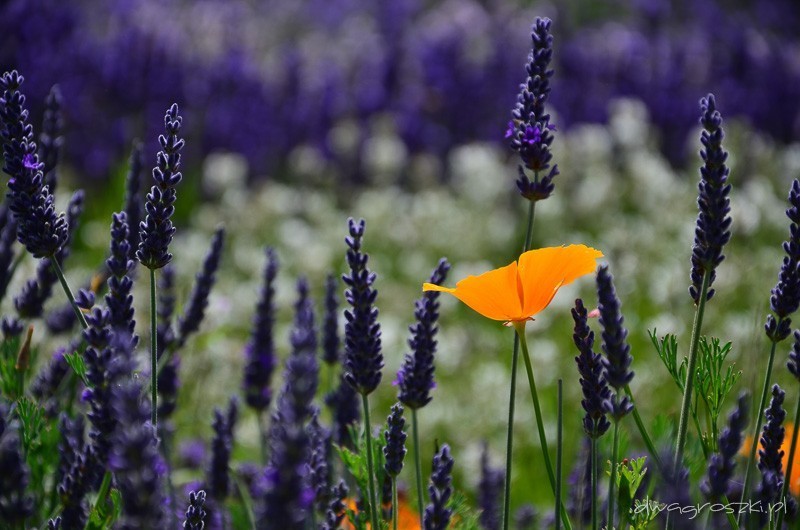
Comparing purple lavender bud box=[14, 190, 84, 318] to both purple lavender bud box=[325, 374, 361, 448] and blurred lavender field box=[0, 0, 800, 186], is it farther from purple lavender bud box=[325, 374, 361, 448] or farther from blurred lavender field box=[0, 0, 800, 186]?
blurred lavender field box=[0, 0, 800, 186]

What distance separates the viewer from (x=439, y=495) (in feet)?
3.10

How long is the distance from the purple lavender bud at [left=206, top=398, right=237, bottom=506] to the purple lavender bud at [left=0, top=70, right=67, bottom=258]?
0.57 meters

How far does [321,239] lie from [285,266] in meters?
0.35

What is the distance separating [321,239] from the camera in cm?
485

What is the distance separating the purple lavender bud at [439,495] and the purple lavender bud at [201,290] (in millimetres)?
618

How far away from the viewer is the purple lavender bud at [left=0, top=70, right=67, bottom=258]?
3.34 ft

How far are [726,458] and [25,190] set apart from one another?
2.43 feet

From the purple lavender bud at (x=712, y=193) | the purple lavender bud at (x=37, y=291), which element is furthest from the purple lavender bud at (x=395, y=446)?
the purple lavender bud at (x=37, y=291)

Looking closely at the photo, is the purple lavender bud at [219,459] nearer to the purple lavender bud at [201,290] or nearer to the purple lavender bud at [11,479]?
the purple lavender bud at [201,290]

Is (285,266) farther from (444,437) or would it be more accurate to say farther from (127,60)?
(127,60)

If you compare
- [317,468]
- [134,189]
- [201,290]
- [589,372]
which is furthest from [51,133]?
[589,372]

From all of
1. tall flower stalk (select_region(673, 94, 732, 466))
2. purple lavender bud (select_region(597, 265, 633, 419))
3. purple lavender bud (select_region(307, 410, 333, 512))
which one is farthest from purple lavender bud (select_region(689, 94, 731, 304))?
purple lavender bud (select_region(307, 410, 333, 512))

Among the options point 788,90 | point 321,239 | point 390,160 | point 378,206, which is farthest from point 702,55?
point 321,239

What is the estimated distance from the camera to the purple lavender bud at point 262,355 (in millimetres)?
1685
